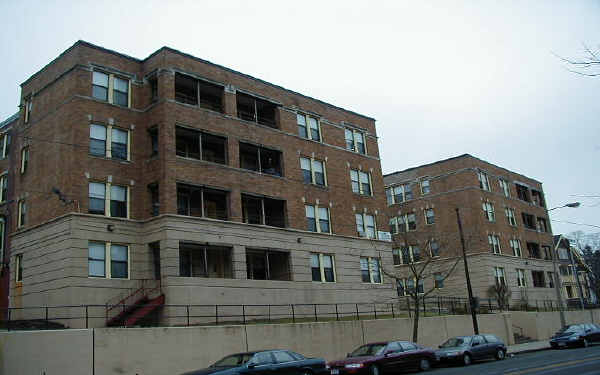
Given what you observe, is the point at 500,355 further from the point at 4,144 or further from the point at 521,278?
the point at 521,278

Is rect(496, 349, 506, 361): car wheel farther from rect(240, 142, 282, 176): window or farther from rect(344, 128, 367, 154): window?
rect(344, 128, 367, 154): window

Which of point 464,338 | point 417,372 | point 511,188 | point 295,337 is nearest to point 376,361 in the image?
point 417,372

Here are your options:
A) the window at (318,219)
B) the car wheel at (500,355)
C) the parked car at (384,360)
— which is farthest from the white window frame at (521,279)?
the parked car at (384,360)

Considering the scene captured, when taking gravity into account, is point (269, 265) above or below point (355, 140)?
below

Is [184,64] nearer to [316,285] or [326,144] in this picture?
[326,144]

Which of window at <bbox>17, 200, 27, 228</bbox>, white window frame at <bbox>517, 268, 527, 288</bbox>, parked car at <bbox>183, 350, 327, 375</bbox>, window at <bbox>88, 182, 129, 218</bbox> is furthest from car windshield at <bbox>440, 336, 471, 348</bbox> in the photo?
white window frame at <bbox>517, 268, 527, 288</bbox>

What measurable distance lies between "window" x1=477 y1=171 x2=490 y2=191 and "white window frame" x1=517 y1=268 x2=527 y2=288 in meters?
8.93

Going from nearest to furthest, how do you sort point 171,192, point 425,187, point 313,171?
point 171,192, point 313,171, point 425,187

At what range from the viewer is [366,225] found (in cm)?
4116

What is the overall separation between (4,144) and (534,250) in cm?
5334

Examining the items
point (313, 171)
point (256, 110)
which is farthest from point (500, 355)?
point (256, 110)

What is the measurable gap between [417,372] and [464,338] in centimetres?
426

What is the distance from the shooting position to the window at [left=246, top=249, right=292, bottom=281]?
34.8 meters

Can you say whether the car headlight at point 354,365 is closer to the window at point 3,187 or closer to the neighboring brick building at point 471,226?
the window at point 3,187
